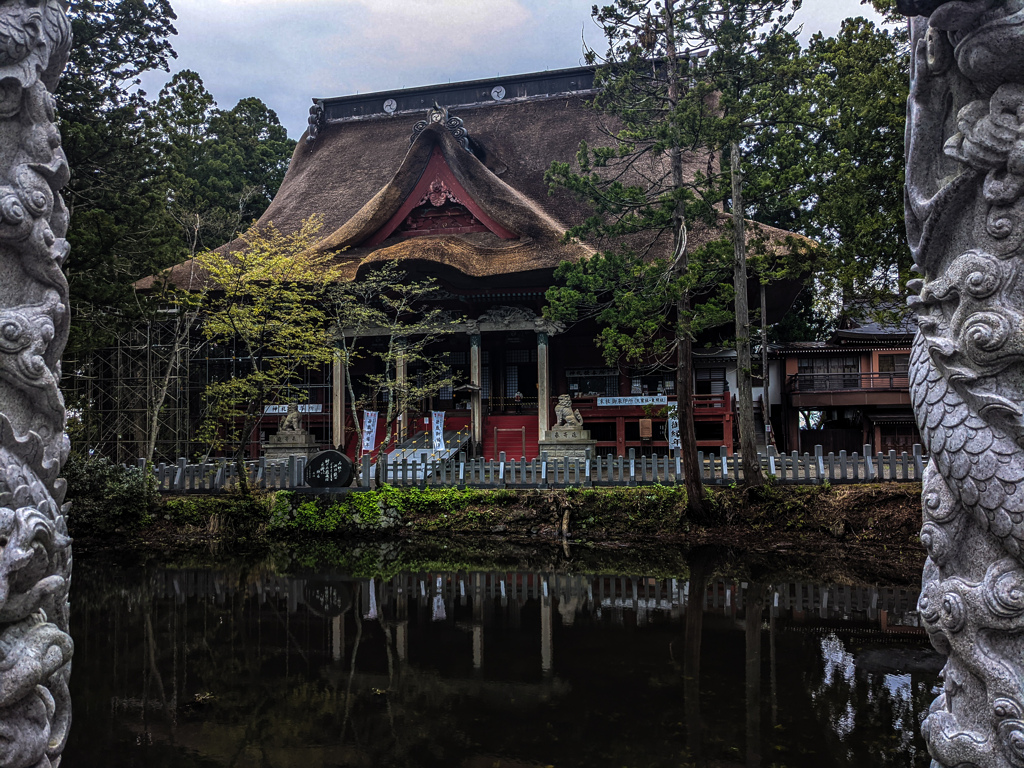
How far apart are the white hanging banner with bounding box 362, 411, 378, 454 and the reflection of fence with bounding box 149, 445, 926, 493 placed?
159 cm

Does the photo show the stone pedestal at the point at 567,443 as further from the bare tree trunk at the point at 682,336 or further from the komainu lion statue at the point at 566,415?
the bare tree trunk at the point at 682,336

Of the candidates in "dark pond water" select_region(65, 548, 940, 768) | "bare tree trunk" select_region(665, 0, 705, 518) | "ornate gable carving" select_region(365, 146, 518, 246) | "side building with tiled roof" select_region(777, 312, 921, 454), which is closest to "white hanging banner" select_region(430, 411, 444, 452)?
"ornate gable carving" select_region(365, 146, 518, 246)

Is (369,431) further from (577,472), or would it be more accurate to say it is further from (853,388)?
(853,388)

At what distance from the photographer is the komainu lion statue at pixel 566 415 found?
47.6 feet

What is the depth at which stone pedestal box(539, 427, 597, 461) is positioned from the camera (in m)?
14.3

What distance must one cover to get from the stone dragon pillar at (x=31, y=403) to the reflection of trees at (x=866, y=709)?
3.96m

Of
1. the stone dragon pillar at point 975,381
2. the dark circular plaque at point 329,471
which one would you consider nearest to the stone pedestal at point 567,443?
the dark circular plaque at point 329,471

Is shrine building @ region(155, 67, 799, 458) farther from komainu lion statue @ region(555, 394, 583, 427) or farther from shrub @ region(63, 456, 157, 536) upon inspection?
shrub @ region(63, 456, 157, 536)

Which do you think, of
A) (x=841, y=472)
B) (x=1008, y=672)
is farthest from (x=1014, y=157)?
(x=841, y=472)

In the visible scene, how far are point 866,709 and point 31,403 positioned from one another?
5.09 metres

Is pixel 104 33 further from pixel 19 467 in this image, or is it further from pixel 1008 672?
pixel 1008 672

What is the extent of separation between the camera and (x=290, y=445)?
15.2m

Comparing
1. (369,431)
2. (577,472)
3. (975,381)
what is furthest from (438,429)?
(975,381)

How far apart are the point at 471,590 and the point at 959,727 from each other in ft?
19.7
